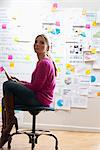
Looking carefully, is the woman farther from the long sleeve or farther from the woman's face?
the woman's face

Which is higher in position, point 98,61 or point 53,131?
point 98,61

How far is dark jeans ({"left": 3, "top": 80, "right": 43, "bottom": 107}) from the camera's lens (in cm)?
268

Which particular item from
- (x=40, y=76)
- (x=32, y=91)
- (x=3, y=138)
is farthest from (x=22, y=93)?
(x=3, y=138)

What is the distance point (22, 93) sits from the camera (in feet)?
8.79

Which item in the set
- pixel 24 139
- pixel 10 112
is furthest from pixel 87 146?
pixel 10 112

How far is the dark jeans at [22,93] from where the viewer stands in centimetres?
268

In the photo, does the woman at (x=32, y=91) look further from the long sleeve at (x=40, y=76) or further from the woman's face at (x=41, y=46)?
the woman's face at (x=41, y=46)

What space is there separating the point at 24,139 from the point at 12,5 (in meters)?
1.81

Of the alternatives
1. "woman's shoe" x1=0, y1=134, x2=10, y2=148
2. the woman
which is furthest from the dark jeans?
"woman's shoe" x1=0, y1=134, x2=10, y2=148

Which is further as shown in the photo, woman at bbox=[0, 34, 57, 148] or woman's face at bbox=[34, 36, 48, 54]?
woman's face at bbox=[34, 36, 48, 54]

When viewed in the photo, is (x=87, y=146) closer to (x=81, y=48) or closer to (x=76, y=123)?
(x=76, y=123)

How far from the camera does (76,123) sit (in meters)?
4.03

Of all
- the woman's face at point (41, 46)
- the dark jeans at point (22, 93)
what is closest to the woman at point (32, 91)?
the dark jeans at point (22, 93)

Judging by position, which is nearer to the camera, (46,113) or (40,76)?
(40,76)
